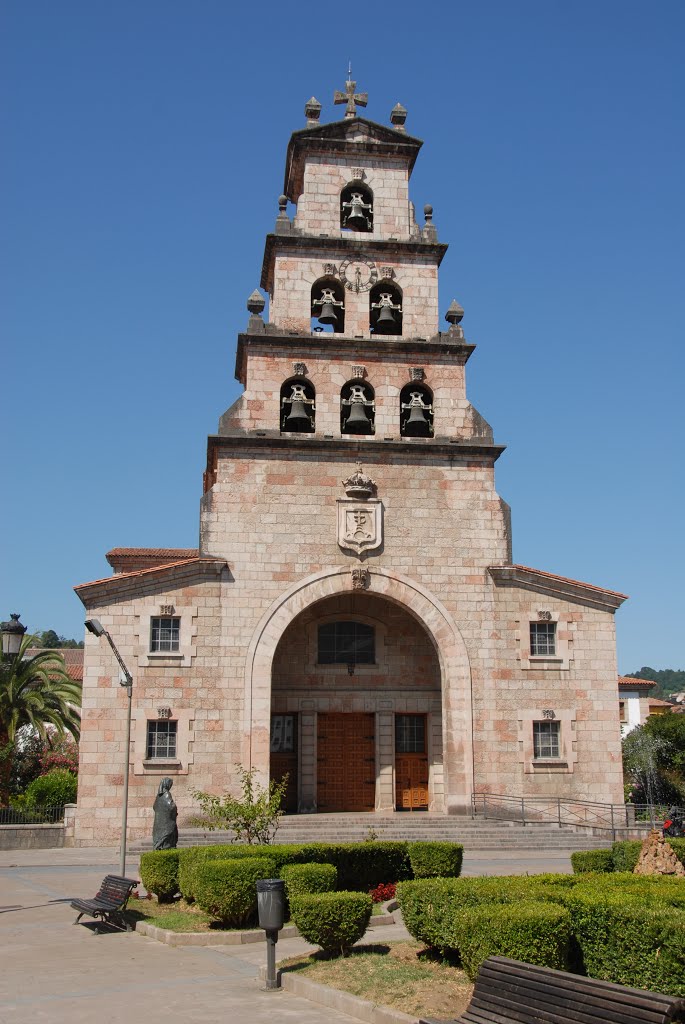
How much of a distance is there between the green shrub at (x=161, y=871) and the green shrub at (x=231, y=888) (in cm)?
223

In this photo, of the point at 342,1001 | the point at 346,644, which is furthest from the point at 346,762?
the point at 342,1001

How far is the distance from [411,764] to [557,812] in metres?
4.64

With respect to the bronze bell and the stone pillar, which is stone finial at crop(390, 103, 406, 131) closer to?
the bronze bell

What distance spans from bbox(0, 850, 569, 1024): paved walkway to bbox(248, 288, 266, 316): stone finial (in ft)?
57.4

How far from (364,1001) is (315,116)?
28004 millimetres

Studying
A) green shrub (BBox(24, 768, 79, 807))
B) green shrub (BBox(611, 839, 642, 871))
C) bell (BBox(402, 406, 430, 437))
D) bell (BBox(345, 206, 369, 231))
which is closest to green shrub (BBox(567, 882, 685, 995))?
green shrub (BBox(611, 839, 642, 871))

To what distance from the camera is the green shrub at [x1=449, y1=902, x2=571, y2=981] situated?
878cm

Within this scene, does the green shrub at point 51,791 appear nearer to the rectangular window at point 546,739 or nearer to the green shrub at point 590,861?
the rectangular window at point 546,739

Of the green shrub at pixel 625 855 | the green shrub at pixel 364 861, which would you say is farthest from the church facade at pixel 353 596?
the green shrub at pixel 625 855

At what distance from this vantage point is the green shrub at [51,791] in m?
28.0

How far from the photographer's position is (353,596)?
2930 centimetres

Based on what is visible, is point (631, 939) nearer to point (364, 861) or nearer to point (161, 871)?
point (364, 861)

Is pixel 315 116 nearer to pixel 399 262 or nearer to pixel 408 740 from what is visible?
pixel 399 262

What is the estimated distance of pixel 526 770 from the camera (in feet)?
87.2
